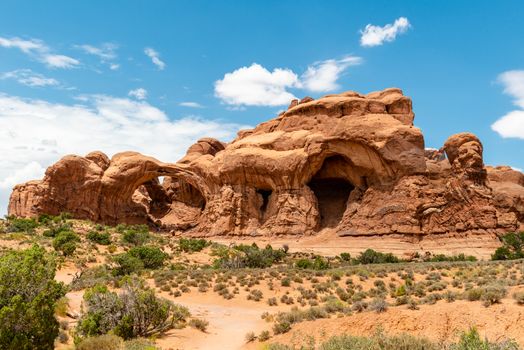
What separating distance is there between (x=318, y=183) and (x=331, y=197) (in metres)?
2.13

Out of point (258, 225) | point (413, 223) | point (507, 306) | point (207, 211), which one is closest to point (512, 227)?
point (413, 223)

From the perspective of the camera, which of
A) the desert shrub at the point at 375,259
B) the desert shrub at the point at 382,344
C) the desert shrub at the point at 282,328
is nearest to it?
the desert shrub at the point at 382,344

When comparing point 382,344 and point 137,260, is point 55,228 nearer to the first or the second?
point 137,260

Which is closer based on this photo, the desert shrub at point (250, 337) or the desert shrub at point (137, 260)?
the desert shrub at point (250, 337)

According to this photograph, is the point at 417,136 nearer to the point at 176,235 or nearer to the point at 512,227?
the point at 512,227

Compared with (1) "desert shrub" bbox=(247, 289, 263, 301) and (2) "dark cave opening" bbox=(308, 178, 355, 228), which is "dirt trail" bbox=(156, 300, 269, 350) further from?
(2) "dark cave opening" bbox=(308, 178, 355, 228)

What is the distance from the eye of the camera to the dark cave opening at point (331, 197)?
4730cm

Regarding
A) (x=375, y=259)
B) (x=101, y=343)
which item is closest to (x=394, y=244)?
(x=375, y=259)

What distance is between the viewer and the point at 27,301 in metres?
9.81

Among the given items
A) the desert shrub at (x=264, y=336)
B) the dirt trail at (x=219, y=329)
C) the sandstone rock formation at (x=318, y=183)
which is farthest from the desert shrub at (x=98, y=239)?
the desert shrub at (x=264, y=336)

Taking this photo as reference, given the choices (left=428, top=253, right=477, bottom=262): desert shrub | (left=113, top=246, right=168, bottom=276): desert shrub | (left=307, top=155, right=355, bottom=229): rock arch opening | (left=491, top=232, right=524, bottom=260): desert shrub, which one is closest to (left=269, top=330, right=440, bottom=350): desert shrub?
(left=113, top=246, right=168, bottom=276): desert shrub

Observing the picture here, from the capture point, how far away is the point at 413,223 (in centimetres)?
4059

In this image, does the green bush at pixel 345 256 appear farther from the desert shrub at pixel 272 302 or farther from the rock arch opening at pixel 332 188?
the desert shrub at pixel 272 302

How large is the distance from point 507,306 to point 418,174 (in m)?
32.5
